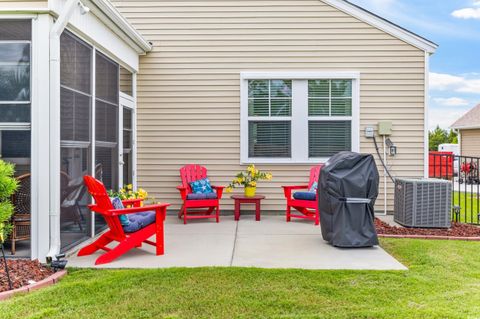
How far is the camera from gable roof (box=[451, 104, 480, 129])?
18.4 metres

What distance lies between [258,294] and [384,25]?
5815mm

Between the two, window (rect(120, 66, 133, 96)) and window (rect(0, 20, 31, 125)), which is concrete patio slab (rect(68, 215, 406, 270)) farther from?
window (rect(120, 66, 133, 96))

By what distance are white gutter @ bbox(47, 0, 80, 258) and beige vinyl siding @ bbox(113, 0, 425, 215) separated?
3.37 meters

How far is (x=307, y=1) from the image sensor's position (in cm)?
747

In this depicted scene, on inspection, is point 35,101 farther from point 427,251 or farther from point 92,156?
point 427,251

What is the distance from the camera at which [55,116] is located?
13.9 ft

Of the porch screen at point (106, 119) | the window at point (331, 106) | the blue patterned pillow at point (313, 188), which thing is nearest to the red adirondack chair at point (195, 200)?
the porch screen at point (106, 119)

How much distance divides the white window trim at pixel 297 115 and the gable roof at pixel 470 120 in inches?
522

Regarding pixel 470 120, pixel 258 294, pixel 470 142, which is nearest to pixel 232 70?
pixel 258 294

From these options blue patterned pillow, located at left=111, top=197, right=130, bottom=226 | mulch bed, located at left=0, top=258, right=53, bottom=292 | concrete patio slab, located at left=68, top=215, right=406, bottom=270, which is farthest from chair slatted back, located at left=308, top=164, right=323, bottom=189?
mulch bed, located at left=0, top=258, right=53, bottom=292

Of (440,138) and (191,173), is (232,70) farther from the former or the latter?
(440,138)

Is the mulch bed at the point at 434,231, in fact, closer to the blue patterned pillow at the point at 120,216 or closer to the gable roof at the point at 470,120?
the blue patterned pillow at the point at 120,216

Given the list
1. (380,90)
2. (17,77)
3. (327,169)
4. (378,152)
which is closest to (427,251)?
(327,169)

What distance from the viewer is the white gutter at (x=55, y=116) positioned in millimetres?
4176
